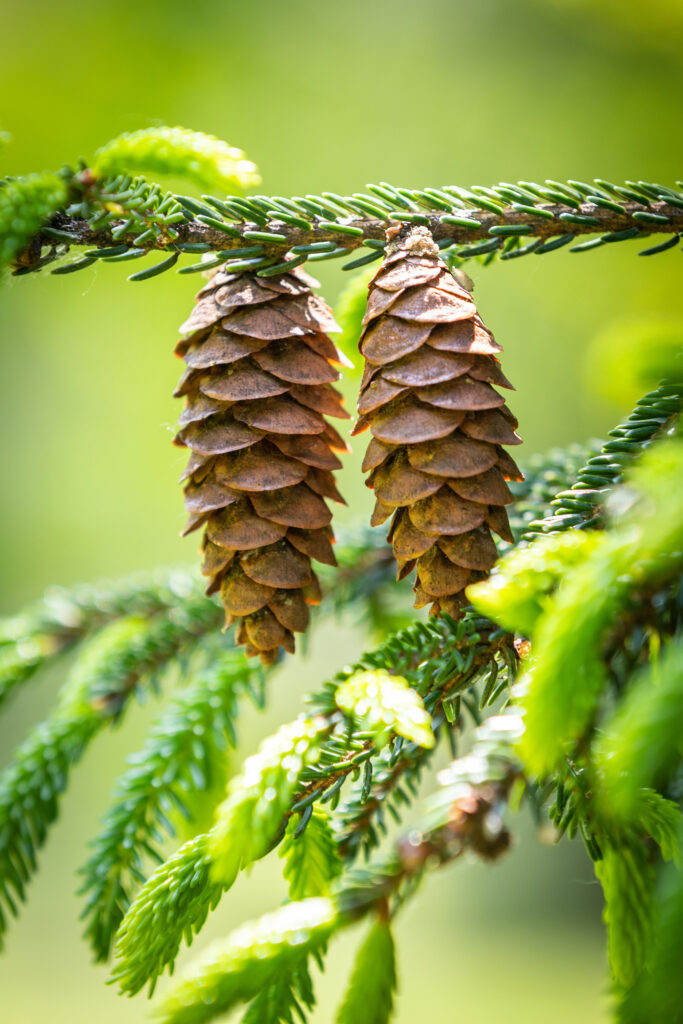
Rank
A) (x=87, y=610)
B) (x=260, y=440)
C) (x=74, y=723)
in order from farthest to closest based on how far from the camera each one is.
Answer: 1. (x=87, y=610)
2. (x=74, y=723)
3. (x=260, y=440)

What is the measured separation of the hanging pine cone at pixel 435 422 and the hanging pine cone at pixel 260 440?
40mm

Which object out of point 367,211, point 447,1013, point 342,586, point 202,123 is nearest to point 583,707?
point 367,211

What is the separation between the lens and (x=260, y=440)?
0.36 metres

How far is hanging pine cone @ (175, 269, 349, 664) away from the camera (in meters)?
0.36

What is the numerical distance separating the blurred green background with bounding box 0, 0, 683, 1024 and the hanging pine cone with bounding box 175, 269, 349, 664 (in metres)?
0.94

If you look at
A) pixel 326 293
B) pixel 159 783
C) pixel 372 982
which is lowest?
pixel 372 982

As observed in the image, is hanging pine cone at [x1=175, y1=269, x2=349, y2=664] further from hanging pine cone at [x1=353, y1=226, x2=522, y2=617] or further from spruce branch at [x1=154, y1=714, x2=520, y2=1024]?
spruce branch at [x1=154, y1=714, x2=520, y2=1024]

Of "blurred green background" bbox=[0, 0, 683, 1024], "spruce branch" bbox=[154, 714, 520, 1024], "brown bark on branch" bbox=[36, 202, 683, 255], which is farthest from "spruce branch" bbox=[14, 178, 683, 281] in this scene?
"blurred green background" bbox=[0, 0, 683, 1024]

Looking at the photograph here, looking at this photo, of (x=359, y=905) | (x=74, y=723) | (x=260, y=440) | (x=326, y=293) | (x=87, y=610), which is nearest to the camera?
(x=359, y=905)

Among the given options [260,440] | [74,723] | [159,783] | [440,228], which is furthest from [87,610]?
[440,228]

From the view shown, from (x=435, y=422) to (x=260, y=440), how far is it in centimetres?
9

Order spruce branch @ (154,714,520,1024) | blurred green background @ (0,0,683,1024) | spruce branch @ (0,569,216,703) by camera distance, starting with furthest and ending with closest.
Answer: blurred green background @ (0,0,683,1024) → spruce branch @ (0,569,216,703) → spruce branch @ (154,714,520,1024)

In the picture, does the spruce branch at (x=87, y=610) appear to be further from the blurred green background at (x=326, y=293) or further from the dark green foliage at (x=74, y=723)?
the blurred green background at (x=326, y=293)

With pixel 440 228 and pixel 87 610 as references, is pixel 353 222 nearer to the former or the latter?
pixel 440 228
